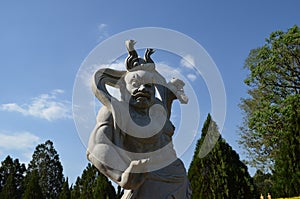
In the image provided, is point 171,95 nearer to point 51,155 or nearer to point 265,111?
point 265,111

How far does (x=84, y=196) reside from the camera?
17.1 m

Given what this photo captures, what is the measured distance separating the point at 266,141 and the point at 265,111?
1.54m

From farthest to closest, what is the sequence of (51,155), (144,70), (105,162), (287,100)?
1. (51,155)
2. (287,100)
3. (144,70)
4. (105,162)

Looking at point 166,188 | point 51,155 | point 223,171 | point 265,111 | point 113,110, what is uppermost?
point 51,155

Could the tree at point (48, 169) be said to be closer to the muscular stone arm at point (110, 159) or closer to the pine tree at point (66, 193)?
the pine tree at point (66, 193)

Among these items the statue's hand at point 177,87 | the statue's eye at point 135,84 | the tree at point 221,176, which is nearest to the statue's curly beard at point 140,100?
the statue's eye at point 135,84

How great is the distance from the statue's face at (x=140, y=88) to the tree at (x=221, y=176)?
9916mm

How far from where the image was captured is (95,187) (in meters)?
16.1

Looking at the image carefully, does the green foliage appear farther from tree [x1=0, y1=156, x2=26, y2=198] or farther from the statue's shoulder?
tree [x1=0, y1=156, x2=26, y2=198]

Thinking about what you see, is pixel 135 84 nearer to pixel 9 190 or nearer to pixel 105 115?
pixel 105 115

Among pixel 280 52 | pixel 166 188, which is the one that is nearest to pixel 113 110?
pixel 166 188

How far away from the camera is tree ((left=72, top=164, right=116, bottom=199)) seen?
15.6m

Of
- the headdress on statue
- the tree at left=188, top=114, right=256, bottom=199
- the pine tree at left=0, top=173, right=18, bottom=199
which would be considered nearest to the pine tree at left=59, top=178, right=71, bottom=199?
the pine tree at left=0, top=173, right=18, bottom=199

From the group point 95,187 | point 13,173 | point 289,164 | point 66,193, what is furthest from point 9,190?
point 289,164
